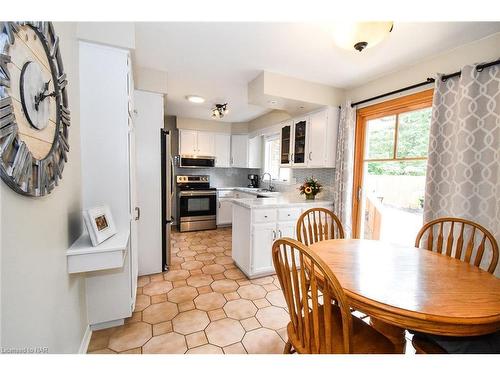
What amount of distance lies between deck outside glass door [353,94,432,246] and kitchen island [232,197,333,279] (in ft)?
2.47

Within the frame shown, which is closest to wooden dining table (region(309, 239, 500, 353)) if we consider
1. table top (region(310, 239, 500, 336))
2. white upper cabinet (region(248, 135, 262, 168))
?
table top (region(310, 239, 500, 336))

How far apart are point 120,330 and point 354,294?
5.87ft

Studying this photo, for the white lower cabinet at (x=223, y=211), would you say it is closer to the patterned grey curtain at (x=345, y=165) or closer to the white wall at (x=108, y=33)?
the patterned grey curtain at (x=345, y=165)

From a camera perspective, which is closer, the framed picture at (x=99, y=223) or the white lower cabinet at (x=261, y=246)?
→ the framed picture at (x=99, y=223)

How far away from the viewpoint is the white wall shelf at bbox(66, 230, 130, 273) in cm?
123

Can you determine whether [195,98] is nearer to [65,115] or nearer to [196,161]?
[196,161]

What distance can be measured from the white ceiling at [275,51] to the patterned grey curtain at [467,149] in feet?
1.23

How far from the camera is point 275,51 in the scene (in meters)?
2.00

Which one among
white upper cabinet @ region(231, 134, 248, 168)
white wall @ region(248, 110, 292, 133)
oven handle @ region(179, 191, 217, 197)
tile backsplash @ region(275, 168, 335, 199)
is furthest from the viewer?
white upper cabinet @ region(231, 134, 248, 168)

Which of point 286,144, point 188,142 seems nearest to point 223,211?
point 188,142

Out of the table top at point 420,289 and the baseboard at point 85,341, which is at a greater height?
the table top at point 420,289

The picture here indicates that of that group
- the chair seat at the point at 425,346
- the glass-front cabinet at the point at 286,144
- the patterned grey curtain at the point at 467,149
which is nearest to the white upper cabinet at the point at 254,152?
the glass-front cabinet at the point at 286,144

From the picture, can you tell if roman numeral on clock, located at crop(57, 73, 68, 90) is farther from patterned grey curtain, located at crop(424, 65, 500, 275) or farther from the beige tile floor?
patterned grey curtain, located at crop(424, 65, 500, 275)

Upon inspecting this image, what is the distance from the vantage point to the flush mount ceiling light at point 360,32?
113cm
